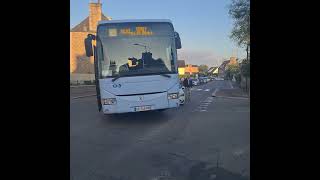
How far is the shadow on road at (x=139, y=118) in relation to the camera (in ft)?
39.6

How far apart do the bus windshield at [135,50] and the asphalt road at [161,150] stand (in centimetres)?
185

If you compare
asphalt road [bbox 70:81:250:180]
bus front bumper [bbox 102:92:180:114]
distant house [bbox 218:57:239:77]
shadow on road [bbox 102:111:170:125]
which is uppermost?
distant house [bbox 218:57:239:77]

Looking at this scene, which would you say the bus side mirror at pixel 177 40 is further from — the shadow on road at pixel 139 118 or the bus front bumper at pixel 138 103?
the shadow on road at pixel 139 118

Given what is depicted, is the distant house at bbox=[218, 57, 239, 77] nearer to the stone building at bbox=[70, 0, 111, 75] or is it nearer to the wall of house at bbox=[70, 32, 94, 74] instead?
the stone building at bbox=[70, 0, 111, 75]

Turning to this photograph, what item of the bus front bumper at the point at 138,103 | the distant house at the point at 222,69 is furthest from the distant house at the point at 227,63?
the bus front bumper at the point at 138,103

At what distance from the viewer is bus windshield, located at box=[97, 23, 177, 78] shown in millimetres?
10727

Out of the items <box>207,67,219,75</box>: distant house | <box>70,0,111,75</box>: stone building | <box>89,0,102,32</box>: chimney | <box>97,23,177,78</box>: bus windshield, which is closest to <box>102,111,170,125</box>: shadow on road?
<box>97,23,177,78</box>: bus windshield

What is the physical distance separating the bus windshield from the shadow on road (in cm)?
203

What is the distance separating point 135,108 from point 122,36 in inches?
91.9

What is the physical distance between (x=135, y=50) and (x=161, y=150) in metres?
4.43

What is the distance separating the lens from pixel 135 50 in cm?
1080
